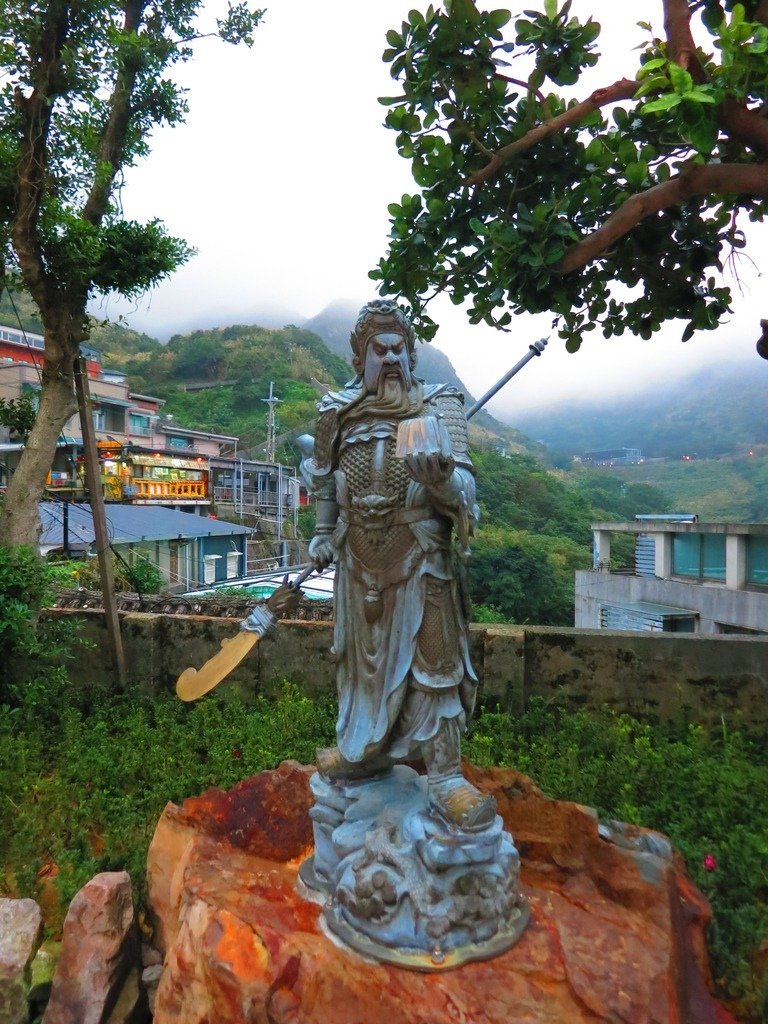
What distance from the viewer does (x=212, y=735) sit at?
4.88m

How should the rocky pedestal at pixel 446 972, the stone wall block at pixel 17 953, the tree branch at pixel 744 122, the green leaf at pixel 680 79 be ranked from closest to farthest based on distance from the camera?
the rocky pedestal at pixel 446 972 → the green leaf at pixel 680 79 → the stone wall block at pixel 17 953 → the tree branch at pixel 744 122

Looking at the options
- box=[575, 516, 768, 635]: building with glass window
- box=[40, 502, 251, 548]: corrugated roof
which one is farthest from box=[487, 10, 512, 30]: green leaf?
box=[40, 502, 251, 548]: corrugated roof

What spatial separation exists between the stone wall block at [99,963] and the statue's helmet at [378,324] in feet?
8.60

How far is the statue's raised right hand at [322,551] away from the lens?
113 inches

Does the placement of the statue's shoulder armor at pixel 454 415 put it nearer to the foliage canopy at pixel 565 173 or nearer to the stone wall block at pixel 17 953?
the foliage canopy at pixel 565 173

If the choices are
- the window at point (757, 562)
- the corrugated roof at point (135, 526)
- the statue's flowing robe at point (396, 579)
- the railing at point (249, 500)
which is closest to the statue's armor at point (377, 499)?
the statue's flowing robe at point (396, 579)

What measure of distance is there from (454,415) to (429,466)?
510 mm

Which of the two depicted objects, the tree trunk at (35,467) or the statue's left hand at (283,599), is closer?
the statue's left hand at (283,599)

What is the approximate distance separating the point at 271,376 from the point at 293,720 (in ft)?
98.4

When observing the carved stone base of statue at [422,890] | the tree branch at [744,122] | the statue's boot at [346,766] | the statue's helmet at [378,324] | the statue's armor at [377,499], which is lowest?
the carved stone base of statue at [422,890]

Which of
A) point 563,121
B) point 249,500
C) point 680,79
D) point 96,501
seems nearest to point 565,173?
point 563,121

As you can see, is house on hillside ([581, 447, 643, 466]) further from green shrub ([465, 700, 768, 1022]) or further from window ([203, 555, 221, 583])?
green shrub ([465, 700, 768, 1022])

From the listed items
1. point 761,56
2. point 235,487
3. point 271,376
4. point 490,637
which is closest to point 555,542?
point 235,487

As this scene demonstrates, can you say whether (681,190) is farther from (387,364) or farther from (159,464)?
(159,464)
